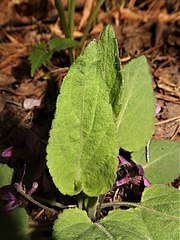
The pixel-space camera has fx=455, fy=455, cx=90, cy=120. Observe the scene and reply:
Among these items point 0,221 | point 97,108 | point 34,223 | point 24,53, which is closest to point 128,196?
point 34,223

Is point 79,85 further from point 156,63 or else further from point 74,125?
point 156,63

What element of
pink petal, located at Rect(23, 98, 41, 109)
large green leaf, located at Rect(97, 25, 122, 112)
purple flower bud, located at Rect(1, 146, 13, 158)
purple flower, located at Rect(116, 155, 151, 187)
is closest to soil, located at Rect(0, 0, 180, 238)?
pink petal, located at Rect(23, 98, 41, 109)

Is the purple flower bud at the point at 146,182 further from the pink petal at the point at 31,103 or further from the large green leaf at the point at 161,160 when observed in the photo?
the pink petal at the point at 31,103

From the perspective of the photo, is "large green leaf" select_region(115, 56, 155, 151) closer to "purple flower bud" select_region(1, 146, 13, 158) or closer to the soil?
the soil

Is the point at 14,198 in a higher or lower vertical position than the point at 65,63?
lower

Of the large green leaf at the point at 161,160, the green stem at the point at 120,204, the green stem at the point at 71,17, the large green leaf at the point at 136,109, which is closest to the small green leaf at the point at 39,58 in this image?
the green stem at the point at 71,17

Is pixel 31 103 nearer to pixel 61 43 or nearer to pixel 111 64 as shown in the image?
pixel 61 43
